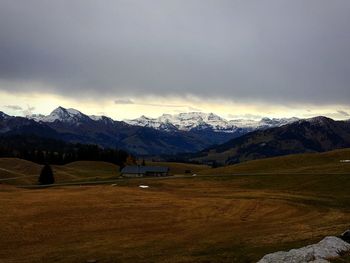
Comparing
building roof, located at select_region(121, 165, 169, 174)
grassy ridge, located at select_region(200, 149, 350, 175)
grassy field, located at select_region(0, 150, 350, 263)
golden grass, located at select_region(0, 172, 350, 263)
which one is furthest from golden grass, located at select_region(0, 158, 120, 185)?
golden grass, located at select_region(0, 172, 350, 263)

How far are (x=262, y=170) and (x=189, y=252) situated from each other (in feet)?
321

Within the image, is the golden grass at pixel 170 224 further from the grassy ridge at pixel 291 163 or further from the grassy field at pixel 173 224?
the grassy ridge at pixel 291 163

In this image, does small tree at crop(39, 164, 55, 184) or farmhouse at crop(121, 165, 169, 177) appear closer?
small tree at crop(39, 164, 55, 184)

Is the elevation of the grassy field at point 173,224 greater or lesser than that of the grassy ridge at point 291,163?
lesser

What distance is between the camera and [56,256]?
36812mm

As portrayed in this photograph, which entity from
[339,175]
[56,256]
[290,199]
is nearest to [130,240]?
[56,256]

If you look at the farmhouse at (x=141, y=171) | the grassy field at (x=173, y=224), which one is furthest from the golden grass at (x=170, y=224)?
the farmhouse at (x=141, y=171)

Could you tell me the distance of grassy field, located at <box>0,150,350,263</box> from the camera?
1416 inches

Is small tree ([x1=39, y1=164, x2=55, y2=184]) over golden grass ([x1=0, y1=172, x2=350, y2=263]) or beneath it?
over

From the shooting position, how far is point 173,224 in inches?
2104

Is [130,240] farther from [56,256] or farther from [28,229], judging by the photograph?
[28,229]

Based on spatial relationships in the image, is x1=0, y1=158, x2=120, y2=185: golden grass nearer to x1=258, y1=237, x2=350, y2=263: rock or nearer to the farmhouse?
the farmhouse

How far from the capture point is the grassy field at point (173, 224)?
3597 cm

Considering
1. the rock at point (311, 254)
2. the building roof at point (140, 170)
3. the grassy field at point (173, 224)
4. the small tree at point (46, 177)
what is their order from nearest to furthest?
the rock at point (311, 254) < the grassy field at point (173, 224) < the small tree at point (46, 177) < the building roof at point (140, 170)
